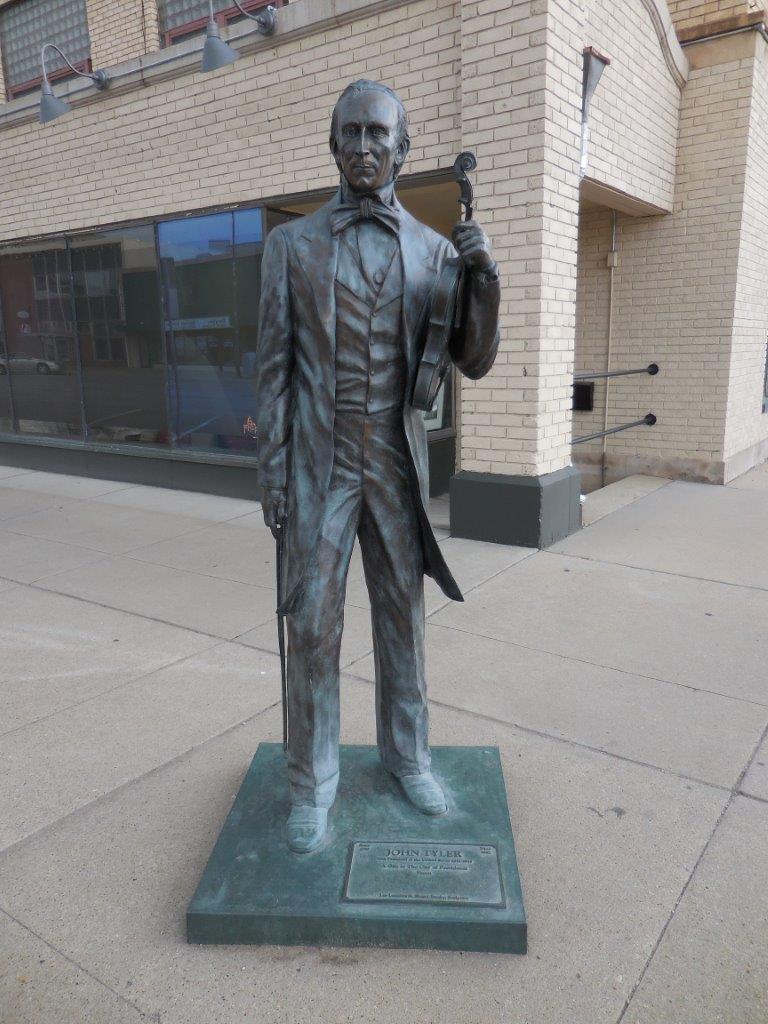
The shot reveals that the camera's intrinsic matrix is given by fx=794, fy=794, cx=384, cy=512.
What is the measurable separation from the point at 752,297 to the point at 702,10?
Answer: 301cm

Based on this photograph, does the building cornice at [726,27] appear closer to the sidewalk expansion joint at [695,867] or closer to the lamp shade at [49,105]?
the lamp shade at [49,105]

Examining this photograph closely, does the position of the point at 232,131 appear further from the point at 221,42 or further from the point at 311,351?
the point at 311,351

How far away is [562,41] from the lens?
226 inches

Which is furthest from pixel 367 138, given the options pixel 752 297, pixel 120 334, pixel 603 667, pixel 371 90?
pixel 752 297

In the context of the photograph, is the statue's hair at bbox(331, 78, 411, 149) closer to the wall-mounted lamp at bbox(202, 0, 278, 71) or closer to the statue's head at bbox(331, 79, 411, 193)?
the statue's head at bbox(331, 79, 411, 193)

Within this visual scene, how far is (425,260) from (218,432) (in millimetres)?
6320

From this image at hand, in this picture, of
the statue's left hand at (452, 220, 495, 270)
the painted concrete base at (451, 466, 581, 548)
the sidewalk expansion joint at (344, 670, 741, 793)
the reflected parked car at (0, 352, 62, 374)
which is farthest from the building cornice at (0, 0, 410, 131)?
the sidewalk expansion joint at (344, 670, 741, 793)

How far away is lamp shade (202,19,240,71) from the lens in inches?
274

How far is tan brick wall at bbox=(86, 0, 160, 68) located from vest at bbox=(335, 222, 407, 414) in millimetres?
8322

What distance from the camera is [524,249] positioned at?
5898mm

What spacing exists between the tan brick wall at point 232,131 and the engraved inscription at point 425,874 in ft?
17.9

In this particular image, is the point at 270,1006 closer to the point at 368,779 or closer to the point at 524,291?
the point at 368,779

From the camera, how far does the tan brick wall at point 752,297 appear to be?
8.22 m

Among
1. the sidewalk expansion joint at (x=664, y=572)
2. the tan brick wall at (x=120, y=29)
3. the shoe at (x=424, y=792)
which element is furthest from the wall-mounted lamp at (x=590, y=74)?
the shoe at (x=424, y=792)
